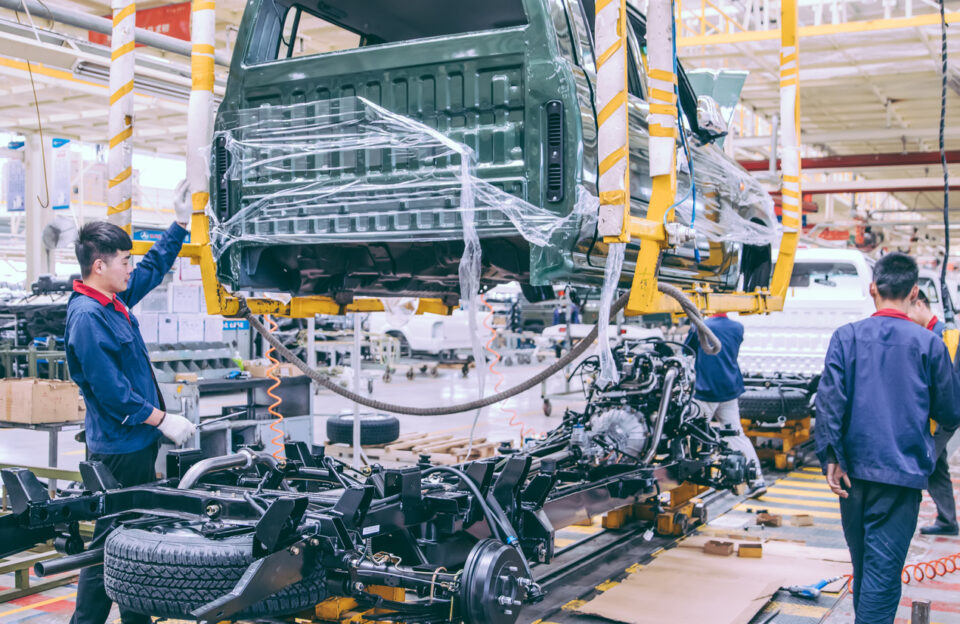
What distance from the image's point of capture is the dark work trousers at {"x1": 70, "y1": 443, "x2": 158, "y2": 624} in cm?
357

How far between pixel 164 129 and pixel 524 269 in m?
12.7

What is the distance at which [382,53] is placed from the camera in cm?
380

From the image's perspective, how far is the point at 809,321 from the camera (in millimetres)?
10070

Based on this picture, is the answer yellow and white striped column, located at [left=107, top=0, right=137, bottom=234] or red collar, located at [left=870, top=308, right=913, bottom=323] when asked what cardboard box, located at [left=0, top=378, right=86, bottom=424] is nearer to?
yellow and white striped column, located at [left=107, top=0, right=137, bottom=234]

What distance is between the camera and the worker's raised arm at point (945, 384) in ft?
12.6

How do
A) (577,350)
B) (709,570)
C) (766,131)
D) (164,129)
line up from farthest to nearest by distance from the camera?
(766,131)
(164,129)
(709,570)
(577,350)

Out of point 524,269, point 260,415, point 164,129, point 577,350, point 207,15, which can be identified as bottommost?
point 260,415

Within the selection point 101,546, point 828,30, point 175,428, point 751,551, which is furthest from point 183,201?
point 828,30

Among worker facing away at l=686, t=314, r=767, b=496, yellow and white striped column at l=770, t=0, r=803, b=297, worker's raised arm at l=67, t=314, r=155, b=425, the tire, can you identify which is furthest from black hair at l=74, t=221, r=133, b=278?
worker facing away at l=686, t=314, r=767, b=496

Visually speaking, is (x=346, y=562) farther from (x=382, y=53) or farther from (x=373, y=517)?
(x=382, y=53)

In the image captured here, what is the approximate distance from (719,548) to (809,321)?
5048 millimetres

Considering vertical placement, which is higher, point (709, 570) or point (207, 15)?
point (207, 15)

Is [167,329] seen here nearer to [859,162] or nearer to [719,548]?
[719,548]

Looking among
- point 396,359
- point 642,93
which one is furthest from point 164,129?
point 642,93
